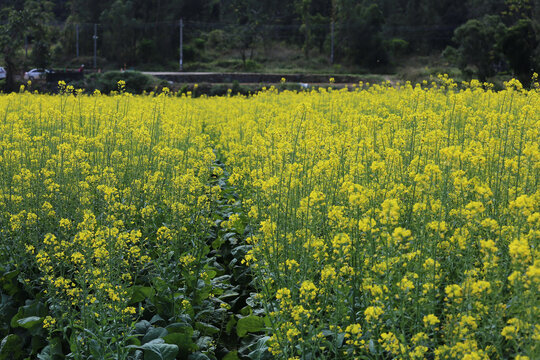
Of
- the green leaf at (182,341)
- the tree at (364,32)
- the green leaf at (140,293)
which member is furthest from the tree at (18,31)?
the green leaf at (182,341)

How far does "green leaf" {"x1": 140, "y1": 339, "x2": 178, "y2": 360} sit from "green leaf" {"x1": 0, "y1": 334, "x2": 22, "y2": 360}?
1187mm

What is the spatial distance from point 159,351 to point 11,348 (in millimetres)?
1338

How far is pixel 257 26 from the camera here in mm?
50750

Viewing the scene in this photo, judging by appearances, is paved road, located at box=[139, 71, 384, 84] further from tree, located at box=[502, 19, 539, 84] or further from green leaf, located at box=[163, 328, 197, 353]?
green leaf, located at box=[163, 328, 197, 353]

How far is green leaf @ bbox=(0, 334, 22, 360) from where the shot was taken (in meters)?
4.09

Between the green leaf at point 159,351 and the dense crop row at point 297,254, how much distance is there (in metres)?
0.01

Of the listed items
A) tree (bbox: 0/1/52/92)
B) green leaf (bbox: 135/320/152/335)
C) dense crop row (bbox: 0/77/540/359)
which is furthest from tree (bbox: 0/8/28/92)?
green leaf (bbox: 135/320/152/335)

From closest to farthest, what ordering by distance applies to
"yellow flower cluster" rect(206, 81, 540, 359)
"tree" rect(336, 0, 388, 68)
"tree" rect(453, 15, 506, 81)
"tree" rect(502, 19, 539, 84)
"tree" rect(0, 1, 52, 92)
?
"yellow flower cluster" rect(206, 81, 540, 359) → "tree" rect(502, 19, 539, 84) → "tree" rect(453, 15, 506, 81) → "tree" rect(0, 1, 52, 92) → "tree" rect(336, 0, 388, 68)

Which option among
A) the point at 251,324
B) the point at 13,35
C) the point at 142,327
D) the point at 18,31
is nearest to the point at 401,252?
the point at 251,324

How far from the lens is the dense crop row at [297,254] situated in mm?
2820

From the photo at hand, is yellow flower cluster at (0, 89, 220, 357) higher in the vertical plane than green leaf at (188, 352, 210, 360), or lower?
higher

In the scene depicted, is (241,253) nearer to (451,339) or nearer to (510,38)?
(451,339)

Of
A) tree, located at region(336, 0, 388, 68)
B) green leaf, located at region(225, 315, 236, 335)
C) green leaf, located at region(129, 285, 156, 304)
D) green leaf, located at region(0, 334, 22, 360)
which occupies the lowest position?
green leaf, located at region(0, 334, 22, 360)

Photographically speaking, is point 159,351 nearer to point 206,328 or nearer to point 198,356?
point 198,356
